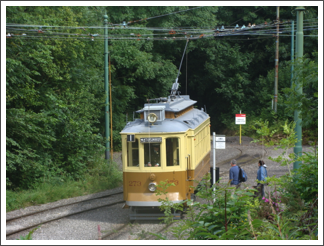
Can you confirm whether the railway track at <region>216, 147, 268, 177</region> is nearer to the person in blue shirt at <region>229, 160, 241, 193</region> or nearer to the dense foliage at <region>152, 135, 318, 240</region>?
the person in blue shirt at <region>229, 160, 241, 193</region>

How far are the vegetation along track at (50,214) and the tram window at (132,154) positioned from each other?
266cm

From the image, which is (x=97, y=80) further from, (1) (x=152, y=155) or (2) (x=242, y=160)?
(1) (x=152, y=155)

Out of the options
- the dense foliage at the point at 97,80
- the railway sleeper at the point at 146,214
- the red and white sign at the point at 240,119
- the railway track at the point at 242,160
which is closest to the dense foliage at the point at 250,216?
the dense foliage at the point at 97,80

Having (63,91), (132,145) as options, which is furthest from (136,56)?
(132,145)

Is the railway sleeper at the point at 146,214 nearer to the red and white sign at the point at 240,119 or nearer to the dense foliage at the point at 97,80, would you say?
the dense foliage at the point at 97,80

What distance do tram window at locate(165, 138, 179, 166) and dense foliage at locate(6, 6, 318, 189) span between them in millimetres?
3593

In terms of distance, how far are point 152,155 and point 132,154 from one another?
53 cm

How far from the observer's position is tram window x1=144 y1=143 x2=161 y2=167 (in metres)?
10.6

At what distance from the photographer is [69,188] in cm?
1480

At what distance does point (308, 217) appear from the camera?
17.9 feet

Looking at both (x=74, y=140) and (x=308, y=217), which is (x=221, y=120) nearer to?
(x=74, y=140)

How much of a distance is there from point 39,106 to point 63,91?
1.75 metres

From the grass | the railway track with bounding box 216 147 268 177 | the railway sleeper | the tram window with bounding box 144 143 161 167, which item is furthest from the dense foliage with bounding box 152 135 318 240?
the railway track with bounding box 216 147 268 177

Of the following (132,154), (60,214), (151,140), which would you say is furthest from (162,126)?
(60,214)
